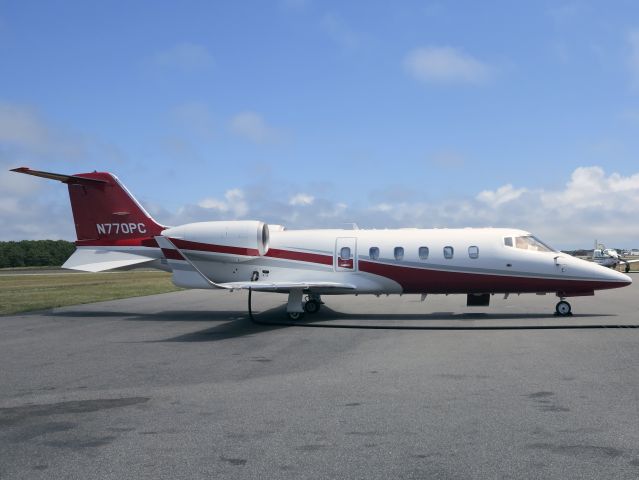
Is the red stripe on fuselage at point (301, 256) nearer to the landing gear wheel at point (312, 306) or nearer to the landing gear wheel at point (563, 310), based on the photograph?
the landing gear wheel at point (312, 306)

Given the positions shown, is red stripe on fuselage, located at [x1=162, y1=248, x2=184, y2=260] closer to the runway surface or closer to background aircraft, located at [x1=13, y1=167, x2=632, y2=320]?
background aircraft, located at [x1=13, y1=167, x2=632, y2=320]

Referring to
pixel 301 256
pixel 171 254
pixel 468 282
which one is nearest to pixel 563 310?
pixel 468 282

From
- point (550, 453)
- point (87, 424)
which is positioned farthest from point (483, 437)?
point (87, 424)

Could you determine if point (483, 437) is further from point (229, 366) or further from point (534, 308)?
point (534, 308)

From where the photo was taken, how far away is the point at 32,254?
391 ft

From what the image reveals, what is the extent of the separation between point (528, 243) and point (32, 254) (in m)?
118

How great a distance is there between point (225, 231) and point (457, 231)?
7.61m

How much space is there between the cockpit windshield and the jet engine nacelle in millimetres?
7846

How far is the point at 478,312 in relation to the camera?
66.7ft

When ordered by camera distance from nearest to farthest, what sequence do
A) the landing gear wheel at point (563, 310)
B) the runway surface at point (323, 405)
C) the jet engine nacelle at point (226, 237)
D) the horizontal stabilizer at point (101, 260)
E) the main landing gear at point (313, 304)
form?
1. the runway surface at point (323, 405)
2. the landing gear wheel at point (563, 310)
3. the jet engine nacelle at point (226, 237)
4. the main landing gear at point (313, 304)
5. the horizontal stabilizer at point (101, 260)

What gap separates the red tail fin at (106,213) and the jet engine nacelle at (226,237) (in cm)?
189

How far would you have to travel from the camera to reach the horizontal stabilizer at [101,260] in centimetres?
2197

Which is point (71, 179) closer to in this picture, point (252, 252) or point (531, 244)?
point (252, 252)

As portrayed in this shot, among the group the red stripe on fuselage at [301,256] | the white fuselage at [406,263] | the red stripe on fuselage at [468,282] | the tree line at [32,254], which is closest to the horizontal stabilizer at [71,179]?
the white fuselage at [406,263]
